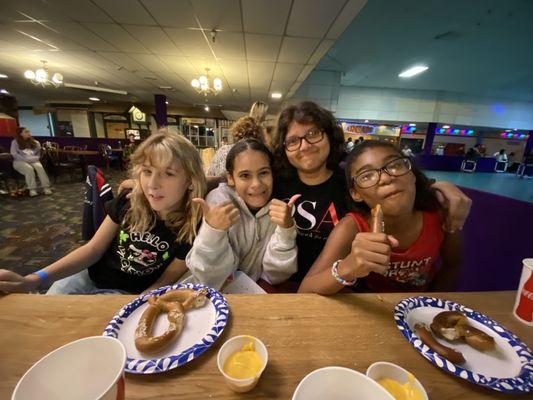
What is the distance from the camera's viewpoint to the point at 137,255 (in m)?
1.41

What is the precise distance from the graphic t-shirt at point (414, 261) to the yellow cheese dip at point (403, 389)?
2.41 feet

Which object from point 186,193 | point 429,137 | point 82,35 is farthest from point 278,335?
point 429,137

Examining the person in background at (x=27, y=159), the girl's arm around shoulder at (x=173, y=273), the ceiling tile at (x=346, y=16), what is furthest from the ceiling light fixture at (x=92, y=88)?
the girl's arm around shoulder at (x=173, y=273)

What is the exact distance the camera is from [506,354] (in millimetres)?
699

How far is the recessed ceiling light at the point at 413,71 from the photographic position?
23.4 ft

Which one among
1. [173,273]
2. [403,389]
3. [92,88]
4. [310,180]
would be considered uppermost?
[92,88]

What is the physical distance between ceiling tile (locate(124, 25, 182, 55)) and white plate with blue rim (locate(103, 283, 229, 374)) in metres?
5.35

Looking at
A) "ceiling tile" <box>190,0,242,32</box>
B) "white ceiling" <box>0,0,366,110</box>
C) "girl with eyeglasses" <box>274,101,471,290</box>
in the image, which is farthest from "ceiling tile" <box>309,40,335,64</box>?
"girl with eyeglasses" <box>274,101,471,290</box>

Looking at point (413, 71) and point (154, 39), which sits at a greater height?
point (413, 71)

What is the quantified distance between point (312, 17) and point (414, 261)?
4143mm

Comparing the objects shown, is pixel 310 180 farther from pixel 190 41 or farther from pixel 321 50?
pixel 190 41

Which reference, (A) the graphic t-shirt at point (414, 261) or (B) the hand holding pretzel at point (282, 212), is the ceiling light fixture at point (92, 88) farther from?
(A) the graphic t-shirt at point (414, 261)

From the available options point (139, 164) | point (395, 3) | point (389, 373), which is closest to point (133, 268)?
point (139, 164)

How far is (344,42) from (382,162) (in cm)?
577
